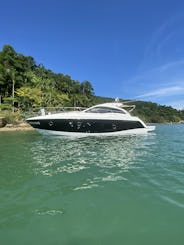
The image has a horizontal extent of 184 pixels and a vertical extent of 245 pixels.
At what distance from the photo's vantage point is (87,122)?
18.4 metres

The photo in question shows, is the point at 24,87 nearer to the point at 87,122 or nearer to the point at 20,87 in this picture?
the point at 20,87

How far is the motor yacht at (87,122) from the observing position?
59.0ft

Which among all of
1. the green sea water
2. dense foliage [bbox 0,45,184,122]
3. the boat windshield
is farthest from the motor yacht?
dense foliage [bbox 0,45,184,122]

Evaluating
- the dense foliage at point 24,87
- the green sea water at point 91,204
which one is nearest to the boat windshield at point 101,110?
the green sea water at point 91,204

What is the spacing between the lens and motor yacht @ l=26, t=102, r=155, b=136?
17969 mm

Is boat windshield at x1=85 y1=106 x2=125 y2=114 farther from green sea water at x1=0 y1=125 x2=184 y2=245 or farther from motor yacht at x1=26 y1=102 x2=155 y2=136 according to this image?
green sea water at x1=0 y1=125 x2=184 y2=245

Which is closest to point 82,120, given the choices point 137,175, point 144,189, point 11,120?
point 137,175

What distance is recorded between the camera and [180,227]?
371 centimetres

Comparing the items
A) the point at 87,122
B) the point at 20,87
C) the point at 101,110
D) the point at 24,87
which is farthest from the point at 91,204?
the point at 20,87

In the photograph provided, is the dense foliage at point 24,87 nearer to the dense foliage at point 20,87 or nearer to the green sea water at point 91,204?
the dense foliage at point 20,87

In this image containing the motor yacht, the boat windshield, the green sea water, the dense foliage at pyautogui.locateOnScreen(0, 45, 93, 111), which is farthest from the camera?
the dense foliage at pyautogui.locateOnScreen(0, 45, 93, 111)

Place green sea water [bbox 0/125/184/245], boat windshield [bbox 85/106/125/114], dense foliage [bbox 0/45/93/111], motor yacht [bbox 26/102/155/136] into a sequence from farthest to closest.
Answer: dense foliage [bbox 0/45/93/111], boat windshield [bbox 85/106/125/114], motor yacht [bbox 26/102/155/136], green sea water [bbox 0/125/184/245]

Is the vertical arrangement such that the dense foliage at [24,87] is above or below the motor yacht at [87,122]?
above

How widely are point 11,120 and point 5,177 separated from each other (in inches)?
1262
